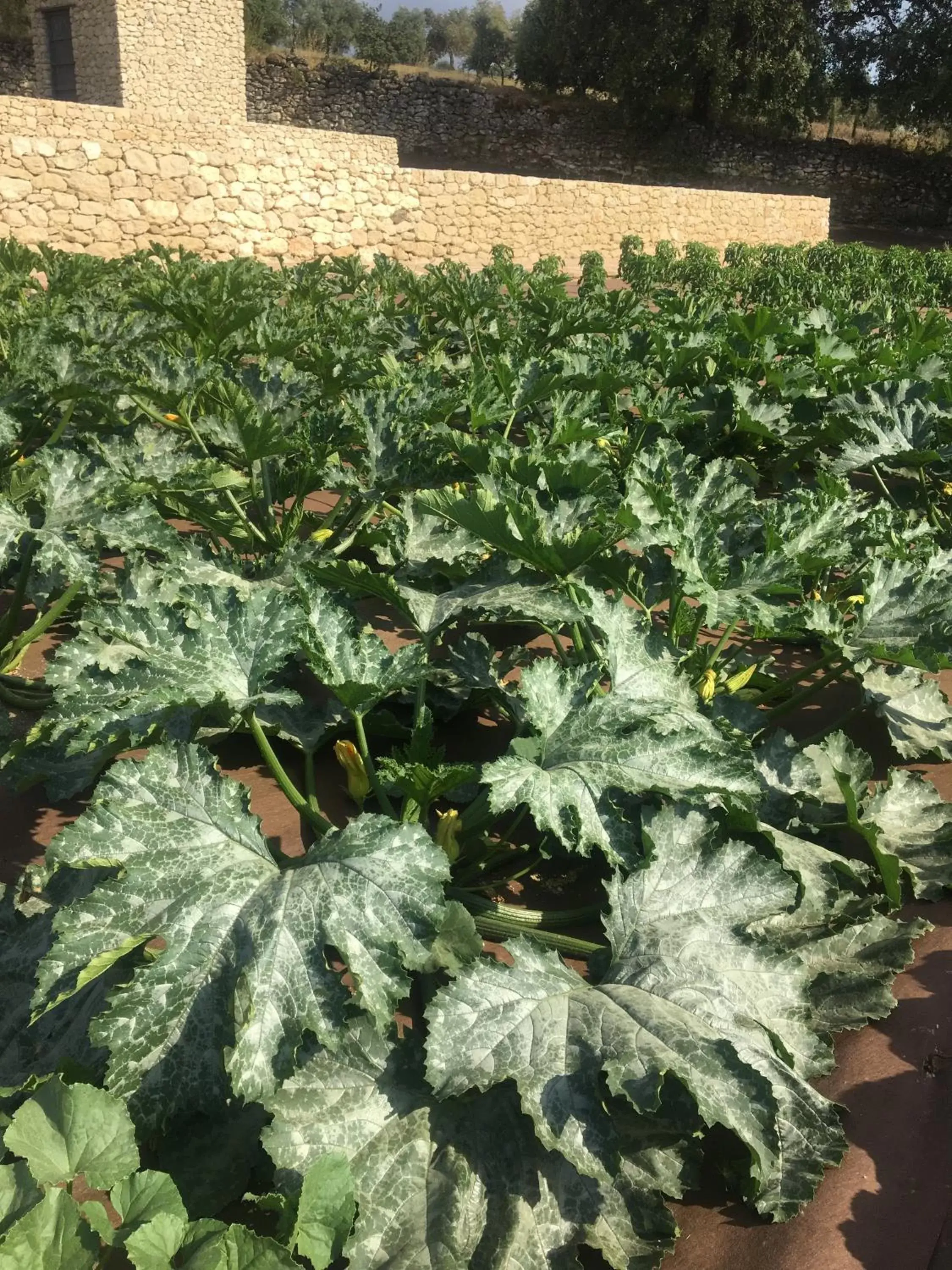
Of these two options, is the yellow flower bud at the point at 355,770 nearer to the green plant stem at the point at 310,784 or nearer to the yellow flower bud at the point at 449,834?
the green plant stem at the point at 310,784

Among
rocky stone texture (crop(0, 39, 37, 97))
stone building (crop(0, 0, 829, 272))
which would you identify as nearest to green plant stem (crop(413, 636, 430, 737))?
stone building (crop(0, 0, 829, 272))

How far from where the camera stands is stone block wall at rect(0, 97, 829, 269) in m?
12.0

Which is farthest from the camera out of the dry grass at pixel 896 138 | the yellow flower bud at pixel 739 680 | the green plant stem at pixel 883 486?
the dry grass at pixel 896 138

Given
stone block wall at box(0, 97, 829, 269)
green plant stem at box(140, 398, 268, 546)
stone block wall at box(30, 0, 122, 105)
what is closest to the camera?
green plant stem at box(140, 398, 268, 546)

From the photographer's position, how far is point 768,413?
14.7 ft

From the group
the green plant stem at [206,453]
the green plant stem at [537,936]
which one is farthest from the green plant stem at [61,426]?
the green plant stem at [537,936]

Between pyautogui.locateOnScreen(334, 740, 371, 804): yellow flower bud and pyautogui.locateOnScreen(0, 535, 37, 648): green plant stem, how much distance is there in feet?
3.70

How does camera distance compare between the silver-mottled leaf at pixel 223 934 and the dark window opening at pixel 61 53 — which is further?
the dark window opening at pixel 61 53

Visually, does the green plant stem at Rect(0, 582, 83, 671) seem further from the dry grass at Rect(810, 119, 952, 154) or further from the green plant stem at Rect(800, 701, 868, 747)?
the dry grass at Rect(810, 119, 952, 154)

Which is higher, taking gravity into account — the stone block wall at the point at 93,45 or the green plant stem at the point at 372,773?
the stone block wall at the point at 93,45

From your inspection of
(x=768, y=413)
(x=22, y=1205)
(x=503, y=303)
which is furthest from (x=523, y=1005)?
(x=503, y=303)

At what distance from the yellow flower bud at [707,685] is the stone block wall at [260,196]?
1175cm

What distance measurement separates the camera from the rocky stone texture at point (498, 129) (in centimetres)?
3161

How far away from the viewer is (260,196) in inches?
546
